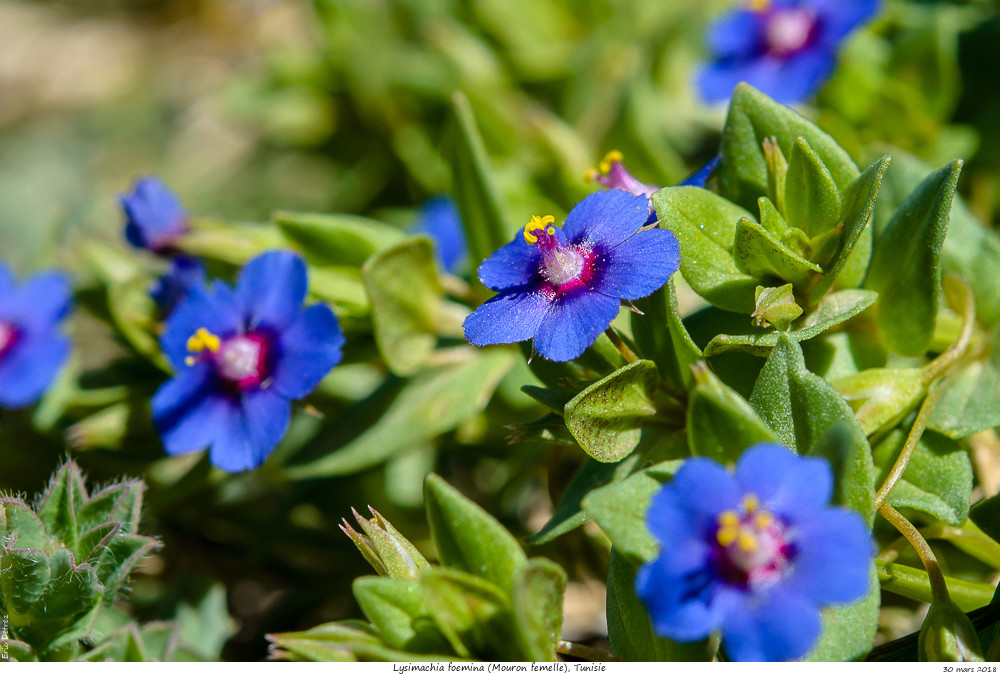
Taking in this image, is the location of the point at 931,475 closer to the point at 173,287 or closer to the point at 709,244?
the point at 709,244

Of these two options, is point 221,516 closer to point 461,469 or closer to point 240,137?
point 461,469

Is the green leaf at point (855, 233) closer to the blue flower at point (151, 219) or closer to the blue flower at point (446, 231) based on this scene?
the blue flower at point (446, 231)

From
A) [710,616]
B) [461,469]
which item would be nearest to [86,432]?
[461,469]

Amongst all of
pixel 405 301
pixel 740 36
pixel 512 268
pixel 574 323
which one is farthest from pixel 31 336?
pixel 740 36

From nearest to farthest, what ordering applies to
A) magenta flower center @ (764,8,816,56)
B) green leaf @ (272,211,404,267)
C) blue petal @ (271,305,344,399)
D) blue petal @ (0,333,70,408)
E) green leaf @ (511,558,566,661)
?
green leaf @ (511,558,566,661), blue petal @ (271,305,344,399), green leaf @ (272,211,404,267), blue petal @ (0,333,70,408), magenta flower center @ (764,8,816,56)

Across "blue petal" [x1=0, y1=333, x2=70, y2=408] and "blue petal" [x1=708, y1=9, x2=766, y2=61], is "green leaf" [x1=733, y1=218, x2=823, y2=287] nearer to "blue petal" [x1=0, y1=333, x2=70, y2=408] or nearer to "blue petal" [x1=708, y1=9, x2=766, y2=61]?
"blue petal" [x1=708, y1=9, x2=766, y2=61]

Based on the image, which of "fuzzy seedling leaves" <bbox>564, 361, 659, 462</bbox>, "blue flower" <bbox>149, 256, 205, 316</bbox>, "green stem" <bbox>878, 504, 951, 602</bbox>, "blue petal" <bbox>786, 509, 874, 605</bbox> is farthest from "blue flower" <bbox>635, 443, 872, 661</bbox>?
"blue flower" <bbox>149, 256, 205, 316</bbox>
